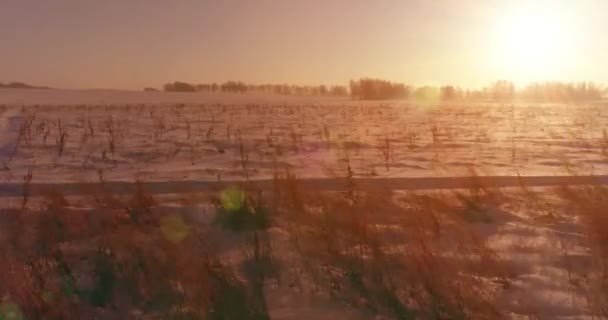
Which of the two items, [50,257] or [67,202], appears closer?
[50,257]

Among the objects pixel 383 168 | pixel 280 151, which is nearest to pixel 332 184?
pixel 383 168

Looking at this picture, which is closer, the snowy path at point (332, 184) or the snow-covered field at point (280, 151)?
the snowy path at point (332, 184)

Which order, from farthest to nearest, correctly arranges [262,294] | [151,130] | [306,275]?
[151,130]
[306,275]
[262,294]

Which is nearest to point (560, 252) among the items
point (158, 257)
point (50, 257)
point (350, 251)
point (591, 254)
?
point (591, 254)

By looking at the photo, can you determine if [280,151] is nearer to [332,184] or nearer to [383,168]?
[383,168]

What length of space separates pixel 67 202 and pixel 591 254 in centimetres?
652

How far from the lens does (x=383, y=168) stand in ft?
47.4

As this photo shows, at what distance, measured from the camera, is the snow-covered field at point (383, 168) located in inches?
268

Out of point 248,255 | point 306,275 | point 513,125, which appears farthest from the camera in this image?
point 513,125

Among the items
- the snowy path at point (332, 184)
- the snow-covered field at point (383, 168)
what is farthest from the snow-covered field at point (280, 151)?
the snowy path at point (332, 184)

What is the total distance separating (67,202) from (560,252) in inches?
245

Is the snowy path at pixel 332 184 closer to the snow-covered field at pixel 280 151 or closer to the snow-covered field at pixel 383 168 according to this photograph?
the snow-covered field at pixel 383 168

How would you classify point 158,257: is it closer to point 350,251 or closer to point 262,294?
point 262,294

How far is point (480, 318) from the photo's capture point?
574cm
